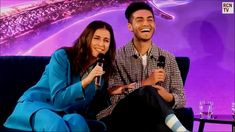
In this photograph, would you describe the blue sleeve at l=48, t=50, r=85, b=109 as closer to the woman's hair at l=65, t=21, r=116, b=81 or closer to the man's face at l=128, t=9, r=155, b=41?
the woman's hair at l=65, t=21, r=116, b=81

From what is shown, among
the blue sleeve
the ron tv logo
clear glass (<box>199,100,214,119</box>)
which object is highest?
the ron tv logo

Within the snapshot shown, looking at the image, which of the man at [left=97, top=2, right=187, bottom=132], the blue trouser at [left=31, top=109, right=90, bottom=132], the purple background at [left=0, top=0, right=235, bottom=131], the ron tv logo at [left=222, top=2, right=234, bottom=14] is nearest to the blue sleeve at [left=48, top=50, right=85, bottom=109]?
the blue trouser at [left=31, top=109, right=90, bottom=132]

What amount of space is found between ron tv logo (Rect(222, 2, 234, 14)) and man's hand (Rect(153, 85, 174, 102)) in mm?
1620

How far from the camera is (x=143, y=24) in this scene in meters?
2.97

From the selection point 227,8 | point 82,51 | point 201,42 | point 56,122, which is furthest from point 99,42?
point 227,8

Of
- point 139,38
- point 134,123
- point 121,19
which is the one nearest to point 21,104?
point 134,123

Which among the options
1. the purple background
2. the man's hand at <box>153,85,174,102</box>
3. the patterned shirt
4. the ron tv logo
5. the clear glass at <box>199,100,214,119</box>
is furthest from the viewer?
the ron tv logo

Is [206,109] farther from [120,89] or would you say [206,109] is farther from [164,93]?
[120,89]

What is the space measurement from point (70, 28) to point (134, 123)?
5.05 feet

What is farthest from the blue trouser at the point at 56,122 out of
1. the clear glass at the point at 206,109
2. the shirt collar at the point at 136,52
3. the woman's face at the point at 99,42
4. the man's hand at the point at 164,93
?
the clear glass at the point at 206,109

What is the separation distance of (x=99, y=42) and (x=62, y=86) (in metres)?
0.38

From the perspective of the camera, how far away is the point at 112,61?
2744 mm

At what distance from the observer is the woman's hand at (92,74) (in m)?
2.34

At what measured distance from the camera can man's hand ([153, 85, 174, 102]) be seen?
8.87 ft
